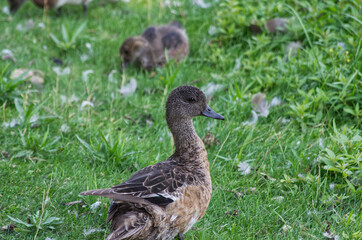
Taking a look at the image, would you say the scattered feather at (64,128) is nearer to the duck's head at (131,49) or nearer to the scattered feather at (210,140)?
the scattered feather at (210,140)

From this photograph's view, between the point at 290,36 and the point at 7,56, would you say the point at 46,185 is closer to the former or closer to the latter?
the point at 7,56

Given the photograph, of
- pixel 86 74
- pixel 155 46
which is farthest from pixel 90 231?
pixel 155 46

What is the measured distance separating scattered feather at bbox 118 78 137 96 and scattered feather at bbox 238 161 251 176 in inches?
73.0

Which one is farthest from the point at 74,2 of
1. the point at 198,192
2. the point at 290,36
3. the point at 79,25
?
the point at 198,192

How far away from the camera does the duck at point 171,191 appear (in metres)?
3.05

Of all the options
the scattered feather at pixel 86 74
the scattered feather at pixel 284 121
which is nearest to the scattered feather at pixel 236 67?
the scattered feather at pixel 284 121

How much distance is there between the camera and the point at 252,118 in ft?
16.2

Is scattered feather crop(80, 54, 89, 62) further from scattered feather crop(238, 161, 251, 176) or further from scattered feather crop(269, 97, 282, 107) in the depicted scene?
scattered feather crop(238, 161, 251, 176)

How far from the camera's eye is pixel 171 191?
322 centimetres

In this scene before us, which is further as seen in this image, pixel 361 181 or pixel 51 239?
pixel 361 181

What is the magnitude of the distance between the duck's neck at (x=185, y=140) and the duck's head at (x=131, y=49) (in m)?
2.56

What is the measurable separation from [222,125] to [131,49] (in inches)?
76.2

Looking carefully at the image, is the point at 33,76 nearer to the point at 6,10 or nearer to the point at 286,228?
the point at 6,10

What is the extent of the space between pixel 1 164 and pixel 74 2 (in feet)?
13.5
